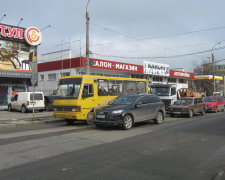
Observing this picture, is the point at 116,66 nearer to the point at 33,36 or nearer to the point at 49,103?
the point at 33,36

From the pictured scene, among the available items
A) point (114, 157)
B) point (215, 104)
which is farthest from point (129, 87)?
point (114, 157)

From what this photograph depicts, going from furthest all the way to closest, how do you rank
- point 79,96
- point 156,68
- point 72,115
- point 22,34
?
1. point 156,68
2. point 22,34
3. point 79,96
4. point 72,115

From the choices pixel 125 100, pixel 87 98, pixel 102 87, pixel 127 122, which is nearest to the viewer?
pixel 127 122

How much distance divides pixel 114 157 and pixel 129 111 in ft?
17.5

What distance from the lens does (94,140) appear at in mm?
8984

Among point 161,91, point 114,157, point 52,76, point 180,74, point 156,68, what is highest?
point 156,68

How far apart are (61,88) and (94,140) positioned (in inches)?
227

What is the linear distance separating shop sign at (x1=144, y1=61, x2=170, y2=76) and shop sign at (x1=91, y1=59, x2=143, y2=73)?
1.50 metres

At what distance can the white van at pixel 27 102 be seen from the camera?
21.1 meters

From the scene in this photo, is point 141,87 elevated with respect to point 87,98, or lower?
elevated

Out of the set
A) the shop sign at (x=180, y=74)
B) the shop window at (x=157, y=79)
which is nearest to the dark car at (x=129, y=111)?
the shop window at (x=157, y=79)

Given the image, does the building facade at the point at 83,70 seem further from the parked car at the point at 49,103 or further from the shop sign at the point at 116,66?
the parked car at the point at 49,103

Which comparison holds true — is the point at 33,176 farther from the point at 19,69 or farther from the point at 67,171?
the point at 19,69

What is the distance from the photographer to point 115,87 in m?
15.8
